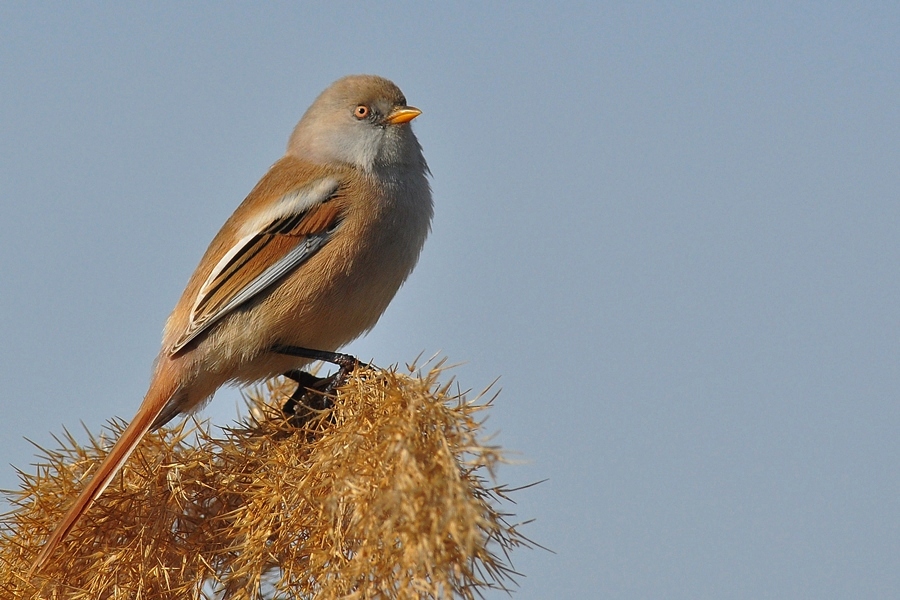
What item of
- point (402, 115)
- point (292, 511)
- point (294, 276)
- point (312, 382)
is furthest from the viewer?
point (402, 115)

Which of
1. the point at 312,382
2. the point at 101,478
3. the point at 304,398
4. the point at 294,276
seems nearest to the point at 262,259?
the point at 294,276

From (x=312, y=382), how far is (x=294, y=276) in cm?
48

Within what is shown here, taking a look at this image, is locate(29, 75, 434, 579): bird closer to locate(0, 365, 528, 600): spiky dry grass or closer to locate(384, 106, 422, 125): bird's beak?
locate(384, 106, 422, 125): bird's beak

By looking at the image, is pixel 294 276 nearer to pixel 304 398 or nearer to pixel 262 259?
pixel 262 259

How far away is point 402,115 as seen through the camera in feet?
16.1

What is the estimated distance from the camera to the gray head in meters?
4.77

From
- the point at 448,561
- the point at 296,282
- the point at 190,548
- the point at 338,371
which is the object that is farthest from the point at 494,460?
the point at 296,282

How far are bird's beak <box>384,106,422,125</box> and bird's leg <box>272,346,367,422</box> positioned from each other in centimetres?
140

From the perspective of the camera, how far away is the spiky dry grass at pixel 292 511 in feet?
6.93

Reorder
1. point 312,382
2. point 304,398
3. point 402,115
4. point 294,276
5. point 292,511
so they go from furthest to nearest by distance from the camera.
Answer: point 402,115 → point 294,276 → point 312,382 → point 304,398 → point 292,511

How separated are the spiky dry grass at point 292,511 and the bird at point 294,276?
0.79 meters

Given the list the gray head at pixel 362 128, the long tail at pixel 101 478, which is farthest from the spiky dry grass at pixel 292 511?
the gray head at pixel 362 128

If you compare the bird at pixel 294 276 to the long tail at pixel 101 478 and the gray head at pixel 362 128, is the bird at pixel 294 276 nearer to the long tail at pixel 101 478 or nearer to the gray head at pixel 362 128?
the gray head at pixel 362 128

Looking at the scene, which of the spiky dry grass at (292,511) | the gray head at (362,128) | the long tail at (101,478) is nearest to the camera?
the spiky dry grass at (292,511)
